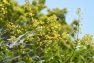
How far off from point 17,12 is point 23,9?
1.82ft

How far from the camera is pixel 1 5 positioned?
50.5ft

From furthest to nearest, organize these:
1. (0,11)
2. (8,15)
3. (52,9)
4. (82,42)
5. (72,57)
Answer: (52,9), (8,15), (0,11), (82,42), (72,57)

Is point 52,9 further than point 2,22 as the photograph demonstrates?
Yes

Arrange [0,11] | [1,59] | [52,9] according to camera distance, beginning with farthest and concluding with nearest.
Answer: [52,9] → [0,11] → [1,59]

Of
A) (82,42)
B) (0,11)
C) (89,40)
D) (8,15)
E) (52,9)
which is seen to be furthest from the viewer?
(52,9)

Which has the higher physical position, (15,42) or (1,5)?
(1,5)

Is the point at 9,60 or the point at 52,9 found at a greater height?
the point at 52,9

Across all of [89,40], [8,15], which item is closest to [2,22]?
[8,15]

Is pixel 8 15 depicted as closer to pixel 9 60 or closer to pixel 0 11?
pixel 0 11

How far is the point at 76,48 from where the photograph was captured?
2.18 metres

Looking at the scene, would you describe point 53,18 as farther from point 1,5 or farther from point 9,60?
point 9,60

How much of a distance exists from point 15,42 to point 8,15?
1399 centimetres

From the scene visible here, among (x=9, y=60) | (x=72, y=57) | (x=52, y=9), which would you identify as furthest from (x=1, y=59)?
(x=52, y=9)

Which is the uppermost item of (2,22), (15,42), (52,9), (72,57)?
(52,9)
